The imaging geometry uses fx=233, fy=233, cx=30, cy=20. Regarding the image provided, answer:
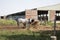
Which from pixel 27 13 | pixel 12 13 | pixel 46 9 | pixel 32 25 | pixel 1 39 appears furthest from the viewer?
pixel 12 13

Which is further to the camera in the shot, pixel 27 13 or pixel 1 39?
pixel 27 13

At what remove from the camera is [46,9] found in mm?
35969

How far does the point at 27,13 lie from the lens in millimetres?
33781

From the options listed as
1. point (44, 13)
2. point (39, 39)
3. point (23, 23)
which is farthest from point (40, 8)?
point (39, 39)

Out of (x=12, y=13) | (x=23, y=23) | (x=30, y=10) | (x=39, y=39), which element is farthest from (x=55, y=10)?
(x=39, y=39)

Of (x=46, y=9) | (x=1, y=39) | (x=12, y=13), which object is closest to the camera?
(x=1, y=39)

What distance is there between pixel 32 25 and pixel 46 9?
15876 millimetres

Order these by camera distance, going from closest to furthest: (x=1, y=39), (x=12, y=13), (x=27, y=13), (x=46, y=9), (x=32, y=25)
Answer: (x=1, y=39) → (x=32, y=25) → (x=27, y=13) → (x=46, y=9) → (x=12, y=13)

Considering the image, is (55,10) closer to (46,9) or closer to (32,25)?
(46,9)

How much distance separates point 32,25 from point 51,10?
614 inches

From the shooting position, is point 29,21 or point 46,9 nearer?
point 29,21

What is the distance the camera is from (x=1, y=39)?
10.8 meters

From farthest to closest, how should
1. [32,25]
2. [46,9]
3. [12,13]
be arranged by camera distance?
[12,13], [46,9], [32,25]

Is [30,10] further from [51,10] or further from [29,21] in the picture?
[29,21]
